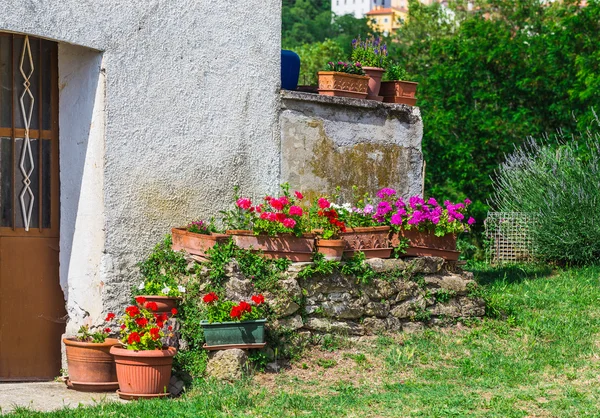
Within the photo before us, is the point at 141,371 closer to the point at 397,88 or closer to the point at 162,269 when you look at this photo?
the point at 162,269

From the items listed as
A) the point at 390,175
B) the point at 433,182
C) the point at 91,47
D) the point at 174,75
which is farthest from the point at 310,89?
the point at 433,182

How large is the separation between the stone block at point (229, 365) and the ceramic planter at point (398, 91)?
370 centimetres

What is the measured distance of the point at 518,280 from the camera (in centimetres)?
1126

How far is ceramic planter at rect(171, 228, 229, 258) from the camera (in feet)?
23.6

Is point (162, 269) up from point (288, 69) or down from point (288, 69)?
down

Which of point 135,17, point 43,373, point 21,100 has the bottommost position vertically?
point 43,373

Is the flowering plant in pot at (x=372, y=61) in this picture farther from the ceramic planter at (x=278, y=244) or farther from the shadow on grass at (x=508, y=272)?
the shadow on grass at (x=508, y=272)

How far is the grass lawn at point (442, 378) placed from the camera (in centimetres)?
587

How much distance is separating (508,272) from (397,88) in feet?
13.3

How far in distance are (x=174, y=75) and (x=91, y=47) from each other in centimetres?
80

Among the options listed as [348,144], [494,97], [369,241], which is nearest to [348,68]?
[348,144]

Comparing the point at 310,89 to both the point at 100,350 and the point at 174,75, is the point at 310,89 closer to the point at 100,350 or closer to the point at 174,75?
the point at 174,75

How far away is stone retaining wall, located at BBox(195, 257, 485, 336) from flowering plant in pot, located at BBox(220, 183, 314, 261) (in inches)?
5.8

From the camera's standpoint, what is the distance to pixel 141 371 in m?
6.37
